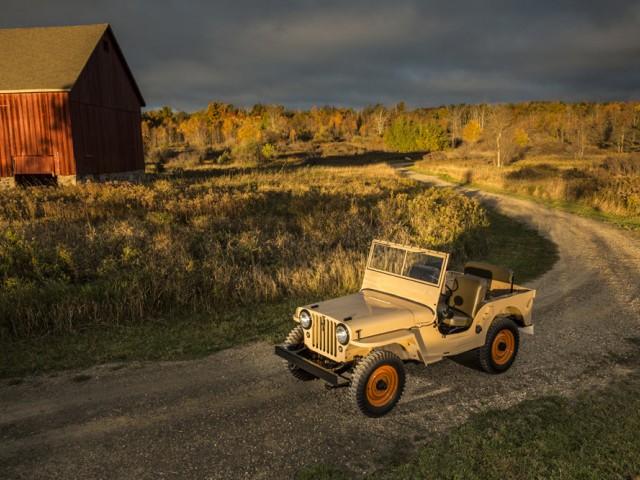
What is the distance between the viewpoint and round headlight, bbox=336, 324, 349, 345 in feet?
19.0

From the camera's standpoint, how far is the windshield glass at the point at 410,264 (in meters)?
6.73

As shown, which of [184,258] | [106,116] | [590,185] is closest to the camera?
[184,258]

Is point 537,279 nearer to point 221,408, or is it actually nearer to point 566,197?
point 221,408

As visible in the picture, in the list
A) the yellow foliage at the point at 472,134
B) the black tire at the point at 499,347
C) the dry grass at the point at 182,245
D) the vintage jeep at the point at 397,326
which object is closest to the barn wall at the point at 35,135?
the dry grass at the point at 182,245

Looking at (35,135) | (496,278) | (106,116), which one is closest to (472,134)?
(106,116)

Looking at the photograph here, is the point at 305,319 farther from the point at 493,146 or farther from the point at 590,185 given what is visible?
the point at 493,146

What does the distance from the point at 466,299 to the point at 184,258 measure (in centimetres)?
820

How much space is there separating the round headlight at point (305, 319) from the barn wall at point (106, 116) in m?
25.2

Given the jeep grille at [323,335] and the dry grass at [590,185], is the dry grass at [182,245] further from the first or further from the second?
the dry grass at [590,185]

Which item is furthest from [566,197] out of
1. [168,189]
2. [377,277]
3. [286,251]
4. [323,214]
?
[377,277]

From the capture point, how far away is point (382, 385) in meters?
6.02

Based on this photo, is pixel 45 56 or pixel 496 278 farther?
pixel 45 56

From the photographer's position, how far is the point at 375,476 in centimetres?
489

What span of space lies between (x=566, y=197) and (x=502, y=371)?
993 inches
